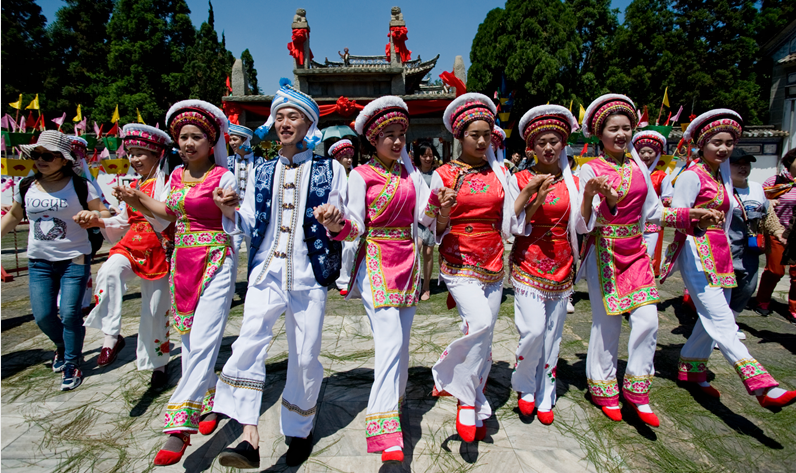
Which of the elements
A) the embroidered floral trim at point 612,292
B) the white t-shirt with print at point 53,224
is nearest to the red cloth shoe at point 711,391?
the embroidered floral trim at point 612,292

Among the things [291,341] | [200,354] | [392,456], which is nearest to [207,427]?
[200,354]

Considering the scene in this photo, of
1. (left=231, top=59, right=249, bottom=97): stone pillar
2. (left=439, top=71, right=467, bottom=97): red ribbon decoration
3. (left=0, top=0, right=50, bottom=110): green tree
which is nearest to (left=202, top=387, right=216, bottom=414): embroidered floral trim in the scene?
(left=439, top=71, right=467, bottom=97): red ribbon decoration

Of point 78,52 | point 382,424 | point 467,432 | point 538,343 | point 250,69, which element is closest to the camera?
point 382,424

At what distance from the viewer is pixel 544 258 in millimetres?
2996

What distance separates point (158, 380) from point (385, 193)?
243 cm

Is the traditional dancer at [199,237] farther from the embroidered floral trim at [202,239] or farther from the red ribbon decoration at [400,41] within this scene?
the red ribbon decoration at [400,41]

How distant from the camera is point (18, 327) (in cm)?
515

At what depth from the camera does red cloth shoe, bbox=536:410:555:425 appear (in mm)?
2965

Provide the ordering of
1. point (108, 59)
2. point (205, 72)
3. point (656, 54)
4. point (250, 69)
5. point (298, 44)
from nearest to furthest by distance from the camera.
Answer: point (298, 44), point (656, 54), point (108, 59), point (205, 72), point (250, 69)

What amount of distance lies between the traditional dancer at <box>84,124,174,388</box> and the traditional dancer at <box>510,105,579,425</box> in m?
2.72

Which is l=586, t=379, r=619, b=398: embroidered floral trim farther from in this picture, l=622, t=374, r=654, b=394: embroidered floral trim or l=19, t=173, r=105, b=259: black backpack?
l=19, t=173, r=105, b=259: black backpack

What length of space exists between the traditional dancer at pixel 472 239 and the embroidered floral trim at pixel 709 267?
4.97 feet

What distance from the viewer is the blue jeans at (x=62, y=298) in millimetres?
3557

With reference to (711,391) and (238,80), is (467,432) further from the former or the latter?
(238,80)
